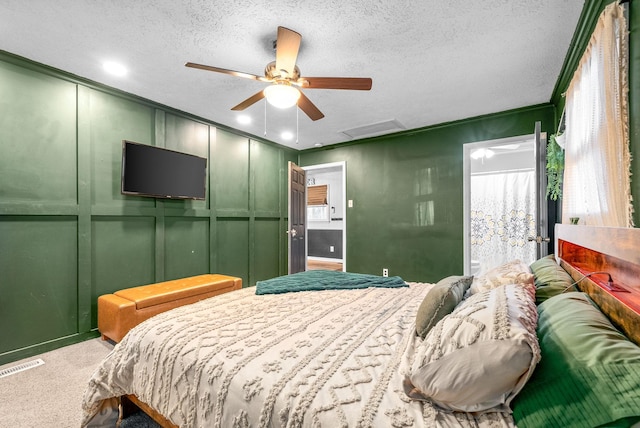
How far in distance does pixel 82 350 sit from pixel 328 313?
2.46 meters

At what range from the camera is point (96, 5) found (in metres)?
1.88

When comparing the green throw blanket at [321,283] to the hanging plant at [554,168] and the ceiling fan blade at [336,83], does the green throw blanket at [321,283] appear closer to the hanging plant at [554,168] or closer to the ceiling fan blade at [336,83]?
the ceiling fan blade at [336,83]

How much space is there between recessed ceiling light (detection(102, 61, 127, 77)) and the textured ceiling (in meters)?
0.06

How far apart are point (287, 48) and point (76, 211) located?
249 centimetres

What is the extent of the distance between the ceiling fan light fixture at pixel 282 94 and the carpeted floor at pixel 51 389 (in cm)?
238

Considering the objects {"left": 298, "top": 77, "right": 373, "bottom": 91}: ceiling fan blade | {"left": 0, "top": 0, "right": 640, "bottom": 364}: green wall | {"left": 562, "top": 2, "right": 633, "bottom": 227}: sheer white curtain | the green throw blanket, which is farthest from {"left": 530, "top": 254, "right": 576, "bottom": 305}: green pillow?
{"left": 298, "top": 77, "right": 373, "bottom": 91}: ceiling fan blade

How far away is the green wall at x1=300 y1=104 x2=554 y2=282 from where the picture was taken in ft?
12.6

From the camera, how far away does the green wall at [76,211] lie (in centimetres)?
244

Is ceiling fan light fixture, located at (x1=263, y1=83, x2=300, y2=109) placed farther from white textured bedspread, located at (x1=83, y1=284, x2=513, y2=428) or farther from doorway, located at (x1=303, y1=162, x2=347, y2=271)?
doorway, located at (x1=303, y1=162, x2=347, y2=271)

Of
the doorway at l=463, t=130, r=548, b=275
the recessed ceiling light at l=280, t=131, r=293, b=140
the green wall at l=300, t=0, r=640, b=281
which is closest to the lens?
the green wall at l=300, t=0, r=640, b=281

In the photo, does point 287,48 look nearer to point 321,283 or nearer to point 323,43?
point 323,43

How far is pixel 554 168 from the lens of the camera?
2582 mm

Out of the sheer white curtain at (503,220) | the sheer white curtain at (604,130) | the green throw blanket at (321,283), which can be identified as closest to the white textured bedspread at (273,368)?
the green throw blanket at (321,283)

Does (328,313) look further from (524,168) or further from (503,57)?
(524,168)
